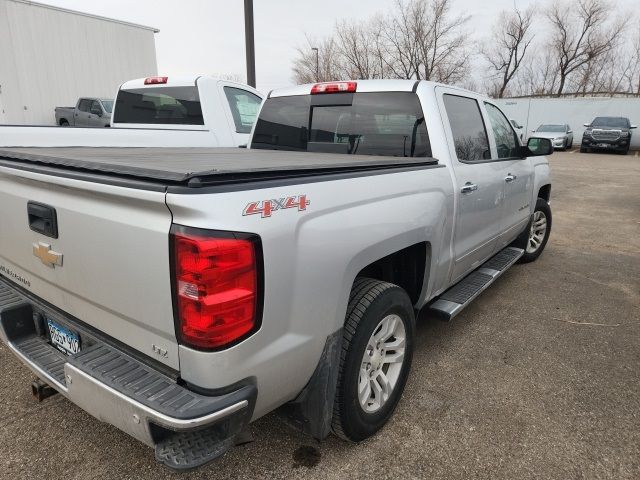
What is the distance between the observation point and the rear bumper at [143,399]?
1539 millimetres

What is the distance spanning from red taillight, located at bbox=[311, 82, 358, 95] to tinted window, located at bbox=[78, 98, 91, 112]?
15.4 meters

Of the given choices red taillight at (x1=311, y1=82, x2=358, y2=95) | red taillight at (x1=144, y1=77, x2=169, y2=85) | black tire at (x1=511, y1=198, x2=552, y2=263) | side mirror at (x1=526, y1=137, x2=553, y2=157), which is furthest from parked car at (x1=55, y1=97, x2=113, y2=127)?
side mirror at (x1=526, y1=137, x2=553, y2=157)

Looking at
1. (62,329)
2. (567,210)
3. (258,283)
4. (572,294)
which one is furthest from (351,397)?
(567,210)

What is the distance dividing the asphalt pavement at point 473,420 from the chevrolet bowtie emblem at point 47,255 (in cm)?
102

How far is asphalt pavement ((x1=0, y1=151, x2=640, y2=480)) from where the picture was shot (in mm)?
2215

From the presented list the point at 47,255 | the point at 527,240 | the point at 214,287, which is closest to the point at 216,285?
the point at 214,287

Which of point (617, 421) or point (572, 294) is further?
point (572, 294)

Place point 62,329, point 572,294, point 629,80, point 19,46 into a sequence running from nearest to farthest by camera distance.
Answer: point 62,329, point 572,294, point 19,46, point 629,80

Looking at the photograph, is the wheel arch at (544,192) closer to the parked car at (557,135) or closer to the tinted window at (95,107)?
the tinted window at (95,107)

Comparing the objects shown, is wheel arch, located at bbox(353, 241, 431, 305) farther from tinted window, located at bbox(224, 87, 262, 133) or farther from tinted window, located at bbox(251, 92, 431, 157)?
tinted window, located at bbox(224, 87, 262, 133)

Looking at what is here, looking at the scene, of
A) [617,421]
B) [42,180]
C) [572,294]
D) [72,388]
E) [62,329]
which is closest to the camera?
[72,388]

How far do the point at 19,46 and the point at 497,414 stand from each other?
1950 cm

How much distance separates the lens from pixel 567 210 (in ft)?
29.6

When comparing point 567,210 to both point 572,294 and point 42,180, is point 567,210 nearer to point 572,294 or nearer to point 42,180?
point 572,294
